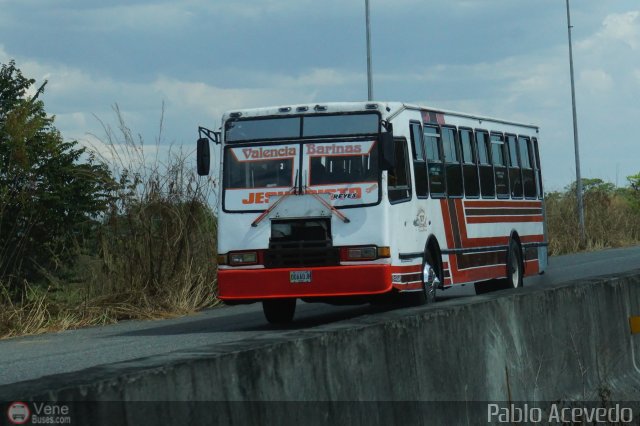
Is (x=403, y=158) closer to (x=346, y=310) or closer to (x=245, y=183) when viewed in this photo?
(x=245, y=183)

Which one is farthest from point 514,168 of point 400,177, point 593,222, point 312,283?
point 593,222

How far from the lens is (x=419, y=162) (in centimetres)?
1720

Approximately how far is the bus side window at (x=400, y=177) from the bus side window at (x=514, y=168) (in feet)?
17.3

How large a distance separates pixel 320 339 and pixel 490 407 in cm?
190

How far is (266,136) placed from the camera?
53.8 ft

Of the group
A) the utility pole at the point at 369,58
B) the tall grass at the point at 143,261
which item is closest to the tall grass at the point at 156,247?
the tall grass at the point at 143,261

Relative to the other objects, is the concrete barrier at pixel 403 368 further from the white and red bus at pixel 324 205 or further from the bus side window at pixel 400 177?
the bus side window at pixel 400 177

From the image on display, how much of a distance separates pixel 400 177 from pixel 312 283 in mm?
1800

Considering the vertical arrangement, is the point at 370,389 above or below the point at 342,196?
below

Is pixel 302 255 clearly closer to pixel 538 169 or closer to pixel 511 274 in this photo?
pixel 511 274

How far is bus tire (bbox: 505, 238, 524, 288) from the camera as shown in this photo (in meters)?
21.2

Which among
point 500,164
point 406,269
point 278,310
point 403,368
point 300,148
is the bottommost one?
point 403,368

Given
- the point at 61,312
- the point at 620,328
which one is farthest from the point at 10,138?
the point at 620,328

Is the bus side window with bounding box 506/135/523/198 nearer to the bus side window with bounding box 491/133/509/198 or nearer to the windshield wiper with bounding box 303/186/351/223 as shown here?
the bus side window with bounding box 491/133/509/198
